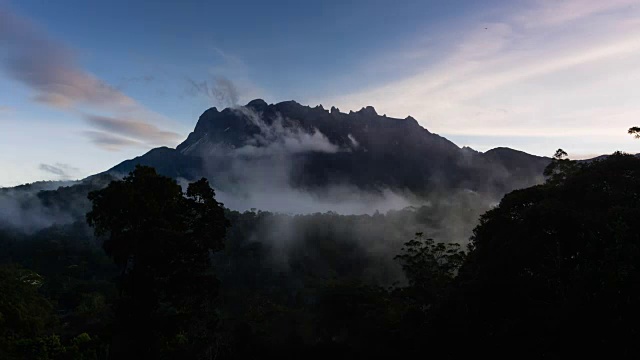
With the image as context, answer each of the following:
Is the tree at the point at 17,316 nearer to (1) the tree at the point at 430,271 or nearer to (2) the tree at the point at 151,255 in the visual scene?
(2) the tree at the point at 151,255

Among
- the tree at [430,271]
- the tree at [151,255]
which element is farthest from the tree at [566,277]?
the tree at [430,271]

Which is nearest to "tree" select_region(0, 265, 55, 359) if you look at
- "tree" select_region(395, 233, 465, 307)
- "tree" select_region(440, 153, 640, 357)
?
"tree" select_region(440, 153, 640, 357)

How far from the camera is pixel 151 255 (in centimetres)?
2002

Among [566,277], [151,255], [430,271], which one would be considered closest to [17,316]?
[151,255]

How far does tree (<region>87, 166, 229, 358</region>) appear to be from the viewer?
66.0ft

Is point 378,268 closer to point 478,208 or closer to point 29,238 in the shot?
point 478,208

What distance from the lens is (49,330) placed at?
4212 cm

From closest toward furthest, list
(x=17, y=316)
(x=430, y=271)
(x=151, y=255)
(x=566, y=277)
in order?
1. (x=566, y=277)
2. (x=151, y=255)
3. (x=17, y=316)
4. (x=430, y=271)

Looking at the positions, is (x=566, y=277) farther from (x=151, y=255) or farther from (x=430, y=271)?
(x=430, y=271)

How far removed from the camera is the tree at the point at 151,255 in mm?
20109

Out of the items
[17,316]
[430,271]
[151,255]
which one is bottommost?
[430,271]

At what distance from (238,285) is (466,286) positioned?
4495 inches

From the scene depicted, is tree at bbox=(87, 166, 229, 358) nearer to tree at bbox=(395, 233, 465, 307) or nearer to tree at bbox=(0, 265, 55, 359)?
tree at bbox=(0, 265, 55, 359)

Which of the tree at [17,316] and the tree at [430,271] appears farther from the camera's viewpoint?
the tree at [430,271]
